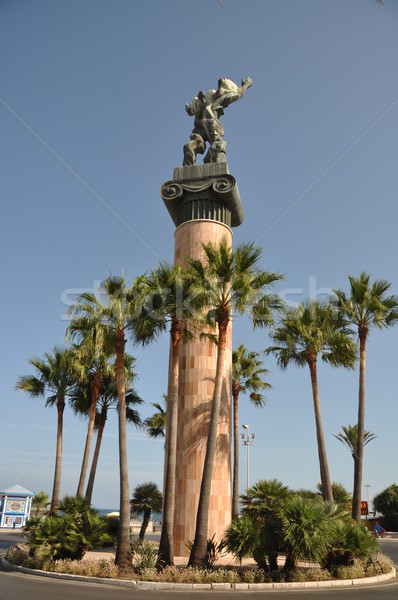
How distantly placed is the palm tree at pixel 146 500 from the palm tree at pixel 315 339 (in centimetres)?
1099

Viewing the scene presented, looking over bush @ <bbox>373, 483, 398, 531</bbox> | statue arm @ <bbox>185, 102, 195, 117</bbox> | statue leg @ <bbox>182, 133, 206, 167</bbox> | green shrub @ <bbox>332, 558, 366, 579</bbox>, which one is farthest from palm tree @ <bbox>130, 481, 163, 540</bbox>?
bush @ <bbox>373, 483, 398, 531</bbox>

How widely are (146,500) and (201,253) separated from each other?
15.7 m

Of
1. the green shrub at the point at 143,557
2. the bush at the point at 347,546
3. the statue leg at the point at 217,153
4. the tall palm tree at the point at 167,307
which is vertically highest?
the statue leg at the point at 217,153

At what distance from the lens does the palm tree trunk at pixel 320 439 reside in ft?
77.8

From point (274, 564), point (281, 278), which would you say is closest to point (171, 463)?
point (274, 564)

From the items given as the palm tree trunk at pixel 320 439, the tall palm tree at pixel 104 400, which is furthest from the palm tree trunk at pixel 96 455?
the palm tree trunk at pixel 320 439

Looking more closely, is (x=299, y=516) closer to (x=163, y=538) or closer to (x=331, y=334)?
(x=163, y=538)

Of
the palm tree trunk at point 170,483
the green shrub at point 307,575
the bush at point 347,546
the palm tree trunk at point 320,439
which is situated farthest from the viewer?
the palm tree trunk at point 320,439

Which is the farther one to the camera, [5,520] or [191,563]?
[5,520]

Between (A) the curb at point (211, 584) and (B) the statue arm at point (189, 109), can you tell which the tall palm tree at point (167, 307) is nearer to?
(A) the curb at point (211, 584)

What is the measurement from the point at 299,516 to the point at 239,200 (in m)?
17.3

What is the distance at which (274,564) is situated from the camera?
1605 centimetres

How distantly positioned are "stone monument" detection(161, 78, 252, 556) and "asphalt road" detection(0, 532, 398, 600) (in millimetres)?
6765

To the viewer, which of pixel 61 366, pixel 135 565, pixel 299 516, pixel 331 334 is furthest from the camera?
pixel 61 366
